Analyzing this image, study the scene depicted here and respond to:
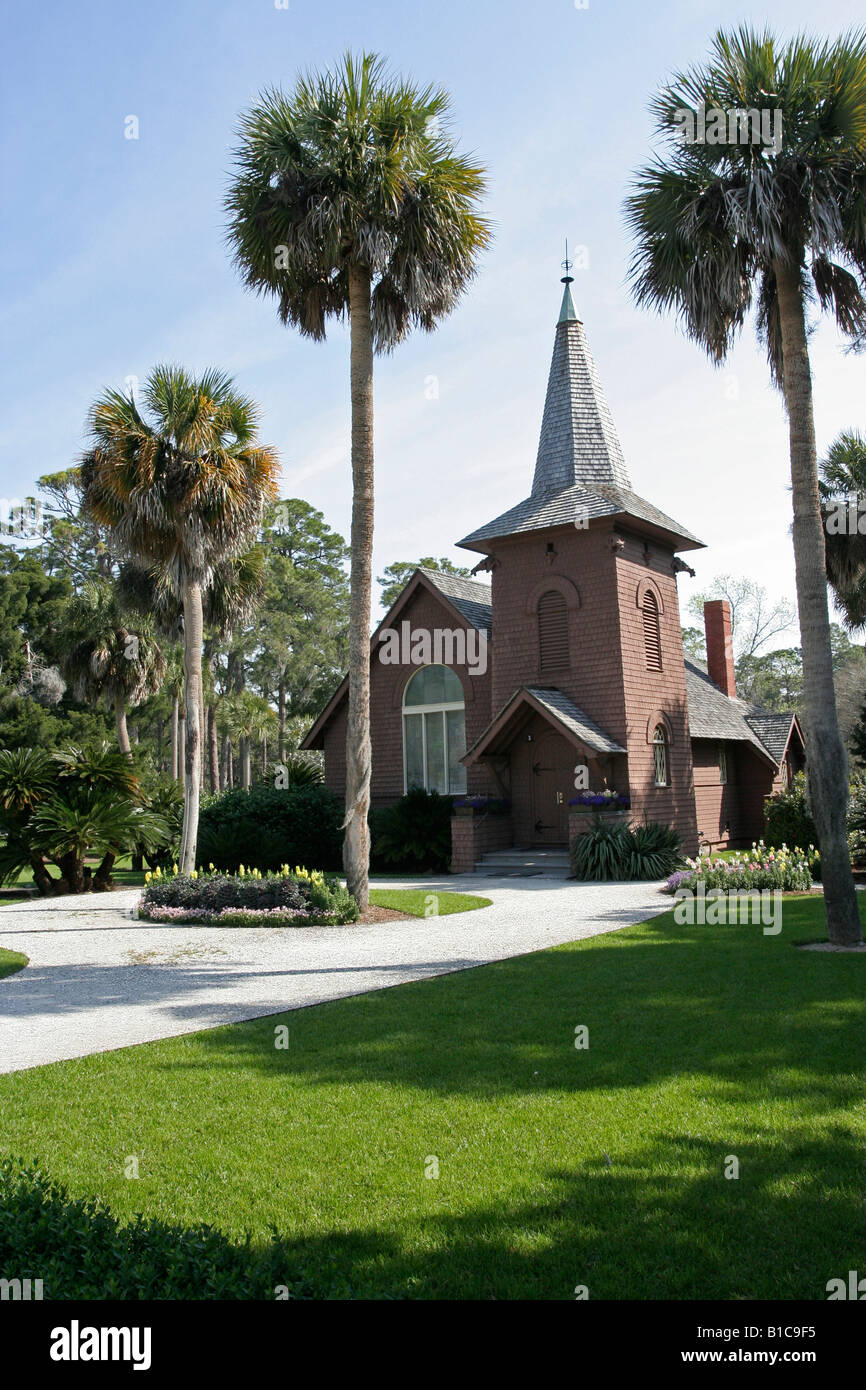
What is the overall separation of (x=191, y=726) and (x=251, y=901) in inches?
128

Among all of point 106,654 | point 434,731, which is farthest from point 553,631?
point 106,654

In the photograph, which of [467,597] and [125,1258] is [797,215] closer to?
[125,1258]

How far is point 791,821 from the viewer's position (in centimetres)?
2261

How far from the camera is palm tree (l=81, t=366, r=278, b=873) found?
15633mm

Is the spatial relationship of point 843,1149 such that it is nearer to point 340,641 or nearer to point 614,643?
point 614,643

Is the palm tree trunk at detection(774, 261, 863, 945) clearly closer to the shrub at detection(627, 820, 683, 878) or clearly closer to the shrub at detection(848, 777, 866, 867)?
the shrub at detection(848, 777, 866, 867)

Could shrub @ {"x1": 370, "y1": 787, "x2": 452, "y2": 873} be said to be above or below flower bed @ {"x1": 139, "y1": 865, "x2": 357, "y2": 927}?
above

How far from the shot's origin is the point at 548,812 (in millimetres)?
22203

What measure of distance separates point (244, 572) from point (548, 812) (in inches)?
345

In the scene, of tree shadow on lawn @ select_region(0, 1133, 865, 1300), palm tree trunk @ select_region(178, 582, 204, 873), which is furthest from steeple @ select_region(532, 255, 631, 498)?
tree shadow on lawn @ select_region(0, 1133, 865, 1300)

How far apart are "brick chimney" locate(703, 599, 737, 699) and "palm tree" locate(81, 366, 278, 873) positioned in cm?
1758
